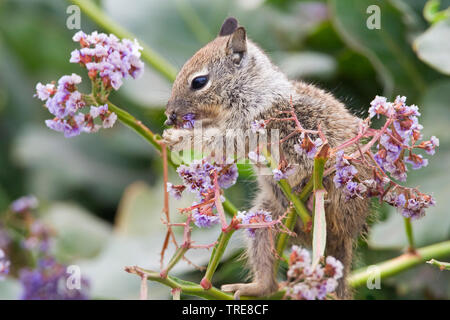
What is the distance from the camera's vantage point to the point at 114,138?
2473mm

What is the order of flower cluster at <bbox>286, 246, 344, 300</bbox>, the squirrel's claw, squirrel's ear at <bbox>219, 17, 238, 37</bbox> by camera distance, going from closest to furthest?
flower cluster at <bbox>286, 246, 344, 300</bbox>, the squirrel's claw, squirrel's ear at <bbox>219, 17, 238, 37</bbox>

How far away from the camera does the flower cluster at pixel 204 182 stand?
0.83 metres

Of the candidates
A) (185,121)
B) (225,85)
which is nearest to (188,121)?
(185,121)

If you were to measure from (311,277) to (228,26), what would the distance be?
86 cm

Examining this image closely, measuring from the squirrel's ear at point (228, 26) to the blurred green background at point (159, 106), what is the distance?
Answer: 263 mm

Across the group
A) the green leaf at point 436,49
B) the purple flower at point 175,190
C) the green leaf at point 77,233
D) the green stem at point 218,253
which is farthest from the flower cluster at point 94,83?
the green leaf at point 77,233

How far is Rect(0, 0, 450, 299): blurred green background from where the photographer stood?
1.42 m

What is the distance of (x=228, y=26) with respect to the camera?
4.66ft

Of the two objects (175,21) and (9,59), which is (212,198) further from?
(9,59)

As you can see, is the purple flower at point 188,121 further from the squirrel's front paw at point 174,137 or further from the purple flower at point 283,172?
the purple flower at point 283,172

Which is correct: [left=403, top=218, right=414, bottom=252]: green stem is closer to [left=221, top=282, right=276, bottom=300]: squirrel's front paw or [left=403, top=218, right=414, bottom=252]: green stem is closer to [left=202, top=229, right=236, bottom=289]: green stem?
[left=221, top=282, right=276, bottom=300]: squirrel's front paw

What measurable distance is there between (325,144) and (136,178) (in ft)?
5.47

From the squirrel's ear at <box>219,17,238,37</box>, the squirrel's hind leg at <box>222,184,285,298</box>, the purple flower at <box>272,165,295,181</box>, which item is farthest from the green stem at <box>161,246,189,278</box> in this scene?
the squirrel's ear at <box>219,17,238,37</box>

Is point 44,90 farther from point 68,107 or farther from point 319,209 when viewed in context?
point 319,209
